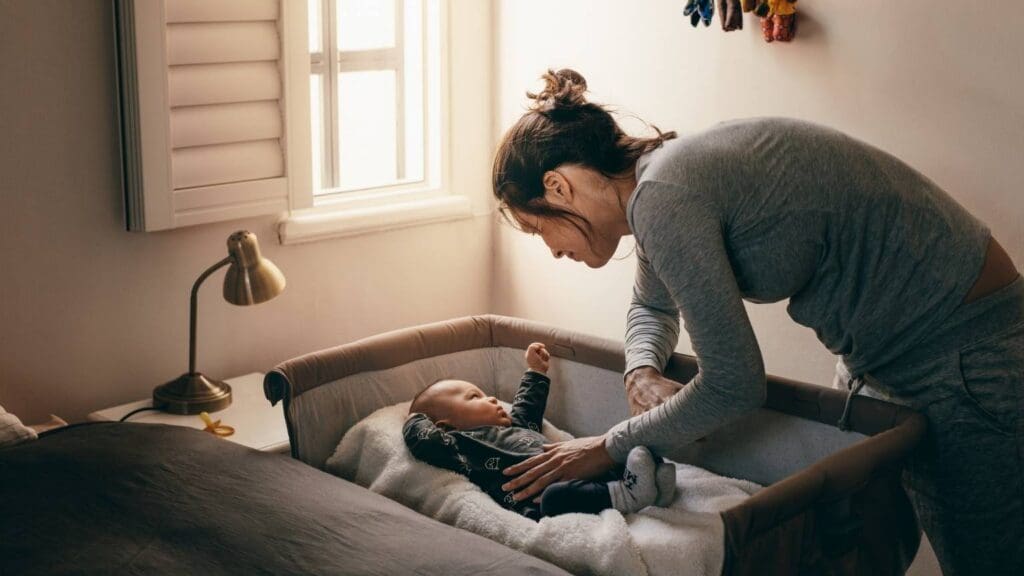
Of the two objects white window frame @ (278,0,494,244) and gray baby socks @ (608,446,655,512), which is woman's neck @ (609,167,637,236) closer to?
gray baby socks @ (608,446,655,512)

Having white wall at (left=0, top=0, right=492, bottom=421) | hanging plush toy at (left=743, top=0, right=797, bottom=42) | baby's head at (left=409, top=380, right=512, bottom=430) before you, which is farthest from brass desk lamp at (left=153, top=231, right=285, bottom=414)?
hanging plush toy at (left=743, top=0, right=797, bottom=42)

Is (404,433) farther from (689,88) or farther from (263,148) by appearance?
(689,88)

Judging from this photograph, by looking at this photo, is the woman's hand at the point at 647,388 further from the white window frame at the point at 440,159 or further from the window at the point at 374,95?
the window at the point at 374,95

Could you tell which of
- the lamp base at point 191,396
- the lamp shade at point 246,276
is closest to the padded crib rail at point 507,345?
the lamp shade at point 246,276

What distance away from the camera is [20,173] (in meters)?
2.18

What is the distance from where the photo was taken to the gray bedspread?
148cm

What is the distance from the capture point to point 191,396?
7.57 feet

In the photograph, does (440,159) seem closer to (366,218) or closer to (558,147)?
(366,218)

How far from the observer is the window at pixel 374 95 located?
2.77m

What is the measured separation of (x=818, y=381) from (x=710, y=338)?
3.33 feet

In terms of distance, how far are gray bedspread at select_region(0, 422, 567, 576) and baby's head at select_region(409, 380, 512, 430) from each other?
0.30m

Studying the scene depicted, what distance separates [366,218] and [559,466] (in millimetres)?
1175

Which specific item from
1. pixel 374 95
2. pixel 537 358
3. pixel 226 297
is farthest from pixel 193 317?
pixel 374 95

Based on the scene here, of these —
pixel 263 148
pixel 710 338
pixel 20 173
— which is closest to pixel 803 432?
pixel 710 338
